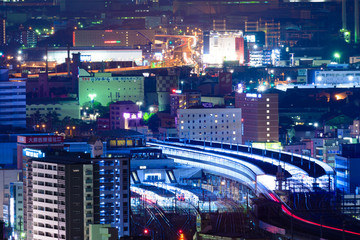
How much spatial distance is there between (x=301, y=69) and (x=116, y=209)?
56548 mm

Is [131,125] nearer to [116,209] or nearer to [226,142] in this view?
[226,142]

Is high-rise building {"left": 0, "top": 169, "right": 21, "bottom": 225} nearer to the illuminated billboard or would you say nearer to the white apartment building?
the white apartment building

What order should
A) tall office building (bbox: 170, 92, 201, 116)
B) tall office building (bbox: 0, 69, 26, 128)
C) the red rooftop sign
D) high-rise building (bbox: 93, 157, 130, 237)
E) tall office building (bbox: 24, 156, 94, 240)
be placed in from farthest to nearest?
tall office building (bbox: 170, 92, 201, 116) < tall office building (bbox: 0, 69, 26, 128) < the red rooftop sign < high-rise building (bbox: 93, 157, 130, 237) < tall office building (bbox: 24, 156, 94, 240)

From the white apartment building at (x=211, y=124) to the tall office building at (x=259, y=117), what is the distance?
2.88ft

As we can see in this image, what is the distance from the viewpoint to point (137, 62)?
10012 cm

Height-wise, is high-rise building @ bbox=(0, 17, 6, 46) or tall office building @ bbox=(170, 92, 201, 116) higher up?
high-rise building @ bbox=(0, 17, 6, 46)

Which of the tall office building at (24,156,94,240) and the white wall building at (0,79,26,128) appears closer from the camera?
the tall office building at (24,156,94,240)

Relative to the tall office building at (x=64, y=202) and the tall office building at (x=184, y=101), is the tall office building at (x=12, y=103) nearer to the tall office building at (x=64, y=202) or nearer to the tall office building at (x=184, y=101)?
the tall office building at (x=184, y=101)

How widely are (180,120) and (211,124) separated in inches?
→ 53.3

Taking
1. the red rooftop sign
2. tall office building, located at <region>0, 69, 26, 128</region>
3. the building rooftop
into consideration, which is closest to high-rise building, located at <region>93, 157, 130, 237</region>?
the red rooftop sign

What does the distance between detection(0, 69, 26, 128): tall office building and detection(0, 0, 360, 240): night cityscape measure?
0.07m

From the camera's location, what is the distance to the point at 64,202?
3803 cm

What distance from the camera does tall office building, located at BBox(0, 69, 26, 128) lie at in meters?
65.6

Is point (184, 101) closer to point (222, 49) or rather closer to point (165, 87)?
point (165, 87)
